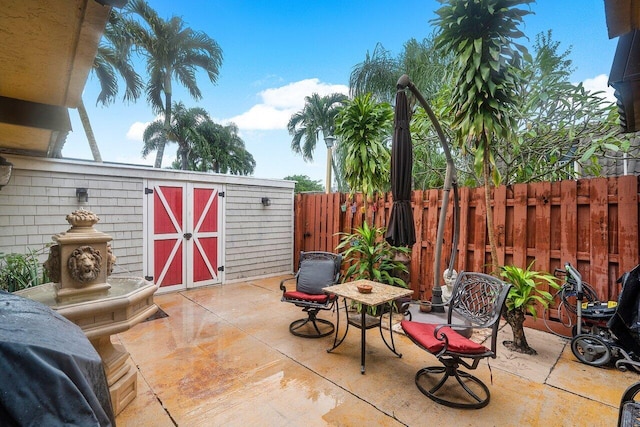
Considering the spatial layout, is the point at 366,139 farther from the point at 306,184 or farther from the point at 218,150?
the point at 306,184

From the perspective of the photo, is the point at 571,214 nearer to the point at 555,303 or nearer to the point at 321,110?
the point at 555,303

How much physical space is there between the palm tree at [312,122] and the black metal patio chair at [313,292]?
10.8 m

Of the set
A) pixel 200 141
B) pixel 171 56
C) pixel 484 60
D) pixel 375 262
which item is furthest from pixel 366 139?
pixel 200 141

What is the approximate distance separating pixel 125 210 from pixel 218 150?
46.2 ft

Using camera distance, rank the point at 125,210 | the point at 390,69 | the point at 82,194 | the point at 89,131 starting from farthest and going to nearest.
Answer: the point at 390,69 → the point at 89,131 → the point at 125,210 → the point at 82,194

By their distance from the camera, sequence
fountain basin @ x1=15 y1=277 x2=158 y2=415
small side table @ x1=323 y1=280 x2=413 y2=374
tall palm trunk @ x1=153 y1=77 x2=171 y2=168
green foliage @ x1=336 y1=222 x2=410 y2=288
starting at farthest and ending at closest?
tall palm trunk @ x1=153 y1=77 x2=171 y2=168 < green foliage @ x1=336 y1=222 x2=410 y2=288 < small side table @ x1=323 y1=280 x2=413 y2=374 < fountain basin @ x1=15 y1=277 x2=158 y2=415

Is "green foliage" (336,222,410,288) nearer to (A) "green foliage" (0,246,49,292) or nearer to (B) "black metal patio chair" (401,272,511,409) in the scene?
(B) "black metal patio chair" (401,272,511,409)

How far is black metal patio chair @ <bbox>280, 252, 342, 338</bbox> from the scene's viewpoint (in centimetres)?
346

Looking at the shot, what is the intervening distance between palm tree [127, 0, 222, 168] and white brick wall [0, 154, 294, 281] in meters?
8.58

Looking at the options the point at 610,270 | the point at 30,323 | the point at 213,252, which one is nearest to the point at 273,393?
the point at 30,323

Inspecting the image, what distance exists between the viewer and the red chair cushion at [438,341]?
2.14 m

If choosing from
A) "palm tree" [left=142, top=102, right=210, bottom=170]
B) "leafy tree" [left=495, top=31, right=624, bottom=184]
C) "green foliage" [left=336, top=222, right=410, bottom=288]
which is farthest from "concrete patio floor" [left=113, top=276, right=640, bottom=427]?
"palm tree" [left=142, top=102, right=210, bottom=170]

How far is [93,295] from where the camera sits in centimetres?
209

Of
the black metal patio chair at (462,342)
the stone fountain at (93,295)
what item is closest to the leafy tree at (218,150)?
the stone fountain at (93,295)
